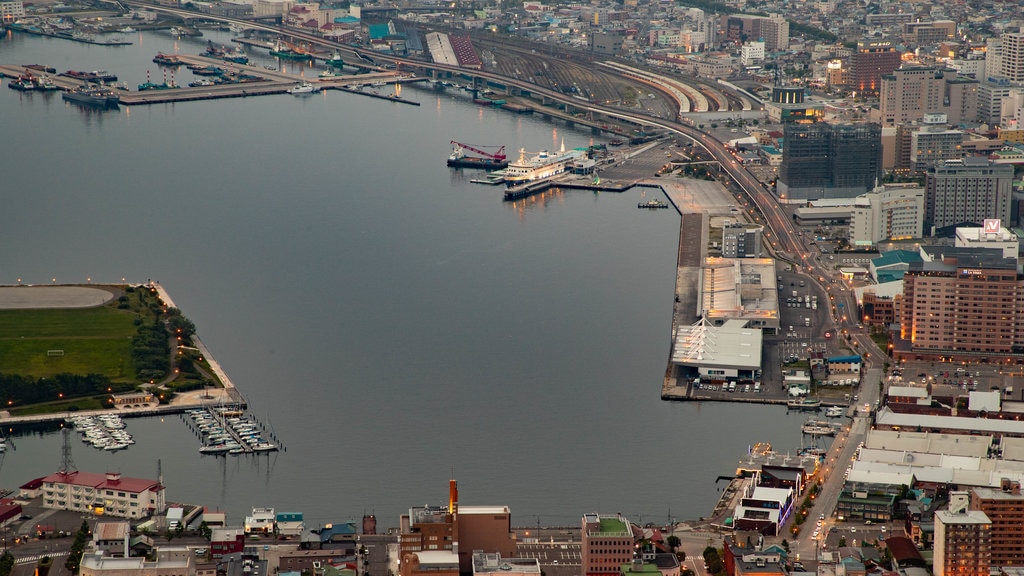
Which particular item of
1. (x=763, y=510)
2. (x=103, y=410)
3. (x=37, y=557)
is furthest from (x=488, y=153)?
(x=37, y=557)

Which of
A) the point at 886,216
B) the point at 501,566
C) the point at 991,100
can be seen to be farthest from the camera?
the point at 991,100

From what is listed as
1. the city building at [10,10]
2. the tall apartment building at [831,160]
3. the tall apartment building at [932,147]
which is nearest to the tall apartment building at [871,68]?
the tall apartment building at [932,147]

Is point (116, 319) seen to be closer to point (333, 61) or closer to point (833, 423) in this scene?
point (833, 423)

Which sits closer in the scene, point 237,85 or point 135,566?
point 135,566

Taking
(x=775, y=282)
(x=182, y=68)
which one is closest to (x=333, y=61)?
(x=182, y=68)

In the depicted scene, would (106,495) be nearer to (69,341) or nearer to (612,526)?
(612,526)

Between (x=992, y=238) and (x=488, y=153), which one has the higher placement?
(x=488, y=153)

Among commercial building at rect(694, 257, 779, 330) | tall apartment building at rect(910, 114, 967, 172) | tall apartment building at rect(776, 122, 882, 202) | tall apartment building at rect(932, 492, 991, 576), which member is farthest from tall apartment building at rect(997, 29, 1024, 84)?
tall apartment building at rect(932, 492, 991, 576)

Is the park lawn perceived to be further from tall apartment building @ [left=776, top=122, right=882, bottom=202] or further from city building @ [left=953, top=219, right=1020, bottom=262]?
tall apartment building @ [left=776, top=122, right=882, bottom=202]

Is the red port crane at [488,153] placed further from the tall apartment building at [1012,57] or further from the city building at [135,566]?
the city building at [135,566]
